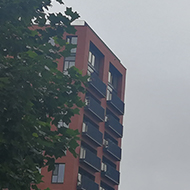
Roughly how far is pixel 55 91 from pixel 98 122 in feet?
132

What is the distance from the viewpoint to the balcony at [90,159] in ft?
162

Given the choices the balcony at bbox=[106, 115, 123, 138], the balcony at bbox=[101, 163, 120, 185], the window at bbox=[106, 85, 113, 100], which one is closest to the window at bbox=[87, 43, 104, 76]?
the window at bbox=[106, 85, 113, 100]

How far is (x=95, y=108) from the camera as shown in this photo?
173 feet

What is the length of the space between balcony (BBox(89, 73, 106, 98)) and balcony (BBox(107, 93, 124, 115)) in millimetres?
2471

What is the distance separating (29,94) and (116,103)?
47497mm

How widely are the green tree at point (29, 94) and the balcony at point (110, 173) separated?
132ft

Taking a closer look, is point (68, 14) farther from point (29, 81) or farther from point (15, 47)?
point (29, 81)

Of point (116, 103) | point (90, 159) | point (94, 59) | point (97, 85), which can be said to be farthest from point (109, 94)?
point (90, 159)

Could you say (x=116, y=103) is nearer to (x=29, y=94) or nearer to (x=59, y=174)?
(x=59, y=174)

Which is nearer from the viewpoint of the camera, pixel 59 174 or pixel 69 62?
pixel 59 174

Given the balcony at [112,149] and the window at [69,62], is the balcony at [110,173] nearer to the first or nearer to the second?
the balcony at [112,149]

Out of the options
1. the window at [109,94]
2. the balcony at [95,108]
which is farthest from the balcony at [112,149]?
the window at [109,94]

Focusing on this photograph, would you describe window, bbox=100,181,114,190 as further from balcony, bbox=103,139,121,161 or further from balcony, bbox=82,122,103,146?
balcony, bbox=82,122,103,146

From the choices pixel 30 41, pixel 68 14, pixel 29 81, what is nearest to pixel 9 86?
pixel 29 81
